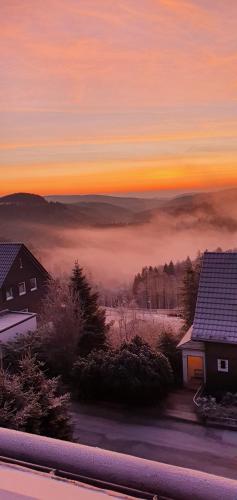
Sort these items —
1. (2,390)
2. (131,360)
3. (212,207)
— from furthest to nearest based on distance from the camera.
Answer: (212,207) → (131,360) → (2,390)

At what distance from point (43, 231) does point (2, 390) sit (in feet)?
232

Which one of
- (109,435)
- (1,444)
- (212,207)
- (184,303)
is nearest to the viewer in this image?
(1,444)

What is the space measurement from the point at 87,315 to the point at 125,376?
4.54 m

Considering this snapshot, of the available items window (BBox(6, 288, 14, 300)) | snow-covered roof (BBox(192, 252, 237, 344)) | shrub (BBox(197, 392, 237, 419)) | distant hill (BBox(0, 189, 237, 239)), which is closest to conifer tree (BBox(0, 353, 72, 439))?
shrub (BBox(197, 392, 237, 419))

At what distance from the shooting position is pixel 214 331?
12.5 meters

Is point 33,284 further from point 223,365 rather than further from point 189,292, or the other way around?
point 223,365

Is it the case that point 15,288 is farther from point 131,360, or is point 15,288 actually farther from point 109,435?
point 109,435

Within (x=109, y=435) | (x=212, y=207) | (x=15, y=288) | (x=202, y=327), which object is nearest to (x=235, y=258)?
(x=202, y=327)

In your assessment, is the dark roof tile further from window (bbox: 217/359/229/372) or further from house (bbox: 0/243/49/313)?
window (bbox: 217/359/229/372)

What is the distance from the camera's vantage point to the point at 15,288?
1939 centimetres

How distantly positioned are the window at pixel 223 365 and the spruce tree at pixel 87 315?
185 inches

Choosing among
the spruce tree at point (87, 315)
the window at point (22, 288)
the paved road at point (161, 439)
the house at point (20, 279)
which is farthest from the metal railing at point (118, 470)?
the window at point (22, 288)

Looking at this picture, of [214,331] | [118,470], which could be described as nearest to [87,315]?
[214,331]

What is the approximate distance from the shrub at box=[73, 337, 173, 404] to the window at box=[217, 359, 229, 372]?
1.39 meters
